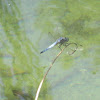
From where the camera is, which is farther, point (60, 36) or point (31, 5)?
point (31, 5)

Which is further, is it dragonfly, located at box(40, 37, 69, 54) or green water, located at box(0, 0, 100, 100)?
dragonfly, located at box(40, 37, 69, 54)

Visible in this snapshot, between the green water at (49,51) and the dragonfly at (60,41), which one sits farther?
the dragonfly at (60,41)

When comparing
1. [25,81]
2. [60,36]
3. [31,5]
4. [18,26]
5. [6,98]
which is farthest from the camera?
[31,5]

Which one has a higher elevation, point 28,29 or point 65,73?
point 28,29

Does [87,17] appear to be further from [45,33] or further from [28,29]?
[28,29]

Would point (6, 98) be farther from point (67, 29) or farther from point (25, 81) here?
point (67, 29)

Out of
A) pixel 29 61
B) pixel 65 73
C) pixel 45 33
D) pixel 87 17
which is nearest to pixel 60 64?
pixel 65 73

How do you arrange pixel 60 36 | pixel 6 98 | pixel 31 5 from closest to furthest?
pixel 6 98 < pixel 60 36 < pixel 31 5
